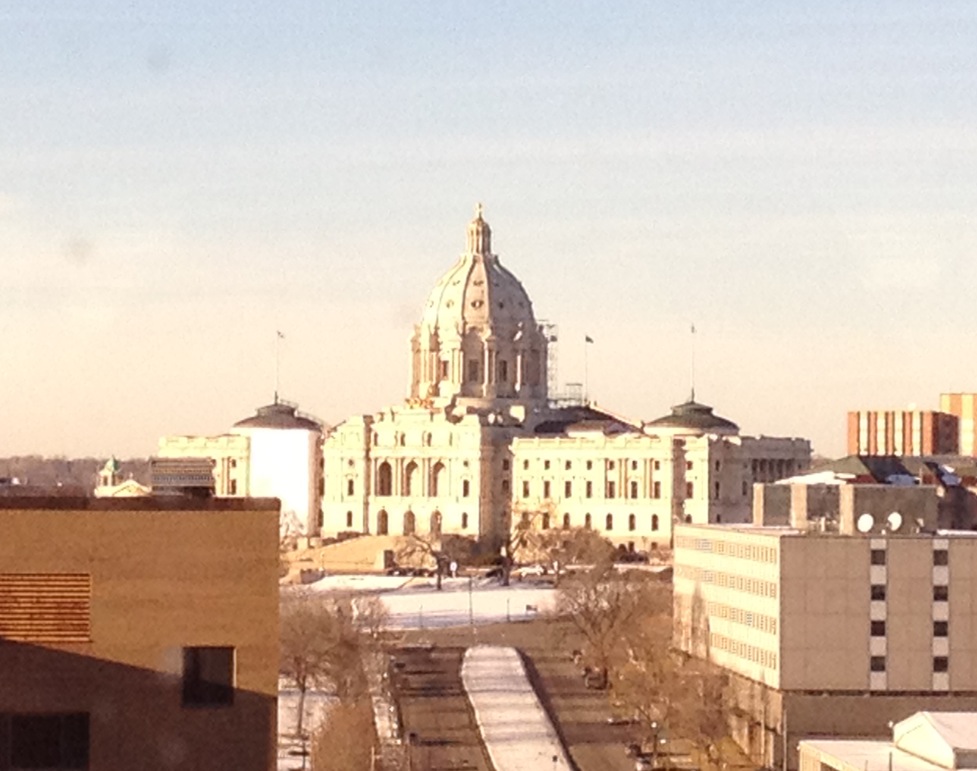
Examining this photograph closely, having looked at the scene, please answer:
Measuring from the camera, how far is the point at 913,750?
74.6 m

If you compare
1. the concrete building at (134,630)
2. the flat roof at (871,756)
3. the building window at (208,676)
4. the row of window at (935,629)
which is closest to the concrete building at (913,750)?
the flat roof at (871,756)

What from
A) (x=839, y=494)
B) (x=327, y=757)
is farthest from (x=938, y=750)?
(x=839, y=494)

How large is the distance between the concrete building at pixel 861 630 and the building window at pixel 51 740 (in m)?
68.0

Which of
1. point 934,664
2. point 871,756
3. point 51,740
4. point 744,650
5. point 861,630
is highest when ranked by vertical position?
point 51,740

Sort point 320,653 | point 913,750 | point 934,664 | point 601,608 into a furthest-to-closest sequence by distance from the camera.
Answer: point 601,608 → point 320,653 → point 934,664 → point 913,750

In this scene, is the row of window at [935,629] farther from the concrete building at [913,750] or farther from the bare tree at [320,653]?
the bare tree at [320,653]

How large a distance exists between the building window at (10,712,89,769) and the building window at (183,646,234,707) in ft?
2.91

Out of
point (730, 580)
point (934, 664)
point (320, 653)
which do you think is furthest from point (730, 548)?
point (320, 653)

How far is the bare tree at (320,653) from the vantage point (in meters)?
101

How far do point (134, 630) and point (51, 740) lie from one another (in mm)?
1146

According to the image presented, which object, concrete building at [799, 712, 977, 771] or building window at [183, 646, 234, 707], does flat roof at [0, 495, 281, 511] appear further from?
concrete building at [799, 712, 977, 771]

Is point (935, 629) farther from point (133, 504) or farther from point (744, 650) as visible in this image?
point (133, 504)

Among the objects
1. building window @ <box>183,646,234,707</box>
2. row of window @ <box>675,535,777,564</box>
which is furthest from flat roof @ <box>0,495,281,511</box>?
row of window @ <box>675,535,777,564</box>

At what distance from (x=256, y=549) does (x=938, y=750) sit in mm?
48884
